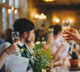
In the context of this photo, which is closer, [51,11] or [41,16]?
[41,16]

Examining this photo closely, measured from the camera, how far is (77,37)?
149 centimetres

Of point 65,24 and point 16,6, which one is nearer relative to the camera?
point 65,24

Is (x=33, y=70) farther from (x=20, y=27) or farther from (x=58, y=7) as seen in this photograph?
(x=58, y=7)

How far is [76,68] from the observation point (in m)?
2.46

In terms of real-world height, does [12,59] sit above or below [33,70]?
above

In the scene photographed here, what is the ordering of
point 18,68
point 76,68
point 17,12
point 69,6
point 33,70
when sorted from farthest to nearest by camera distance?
point 69,6 < point 17,12 < point 76,68 < point 33,70 < point 18,68

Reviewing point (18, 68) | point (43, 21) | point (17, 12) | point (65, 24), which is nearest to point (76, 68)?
point (65, 24)

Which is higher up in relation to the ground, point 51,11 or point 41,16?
point 51,11

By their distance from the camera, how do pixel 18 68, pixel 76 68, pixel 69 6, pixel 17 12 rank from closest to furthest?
1. pixel 18 68
2. pixel 76 68
3. pixel 17 12
4. pixel 69 6

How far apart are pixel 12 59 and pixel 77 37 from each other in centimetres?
54

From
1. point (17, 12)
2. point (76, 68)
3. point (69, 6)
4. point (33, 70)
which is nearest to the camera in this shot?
point (33, 70)

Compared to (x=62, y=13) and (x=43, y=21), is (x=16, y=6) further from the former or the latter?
(x=62, y=13)

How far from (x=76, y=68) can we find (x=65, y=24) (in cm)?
94

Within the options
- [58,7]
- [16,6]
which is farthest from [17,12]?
[58,7]
